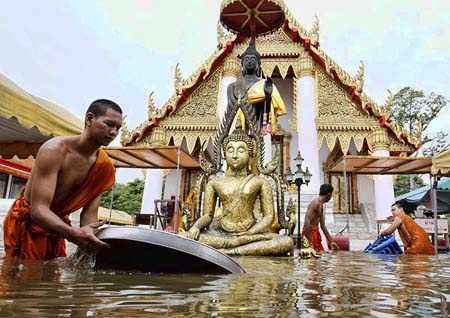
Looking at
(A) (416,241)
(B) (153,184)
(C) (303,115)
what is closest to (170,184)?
(B) (153,184)

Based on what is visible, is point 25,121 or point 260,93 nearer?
point 25,121

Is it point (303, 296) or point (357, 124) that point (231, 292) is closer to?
point (303, 296)

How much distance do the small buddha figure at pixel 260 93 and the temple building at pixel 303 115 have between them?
489 cm

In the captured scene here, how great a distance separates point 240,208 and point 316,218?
2209 mm

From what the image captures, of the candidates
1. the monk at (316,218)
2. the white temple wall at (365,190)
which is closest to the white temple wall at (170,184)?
the white temple wall at (365,190)

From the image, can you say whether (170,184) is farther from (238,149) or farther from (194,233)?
(194,233)

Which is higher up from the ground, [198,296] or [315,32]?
[315,32]

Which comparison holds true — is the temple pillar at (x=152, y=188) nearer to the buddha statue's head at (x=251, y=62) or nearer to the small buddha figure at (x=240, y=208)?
the buddha statue's head at (x=251, y=62)

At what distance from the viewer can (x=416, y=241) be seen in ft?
15.3

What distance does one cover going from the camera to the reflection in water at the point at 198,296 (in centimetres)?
82

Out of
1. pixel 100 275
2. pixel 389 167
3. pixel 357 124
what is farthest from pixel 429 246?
pixel 357 124

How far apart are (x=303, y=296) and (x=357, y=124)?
1053cm

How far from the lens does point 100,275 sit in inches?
57.1

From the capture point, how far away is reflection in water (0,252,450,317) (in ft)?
2.68
